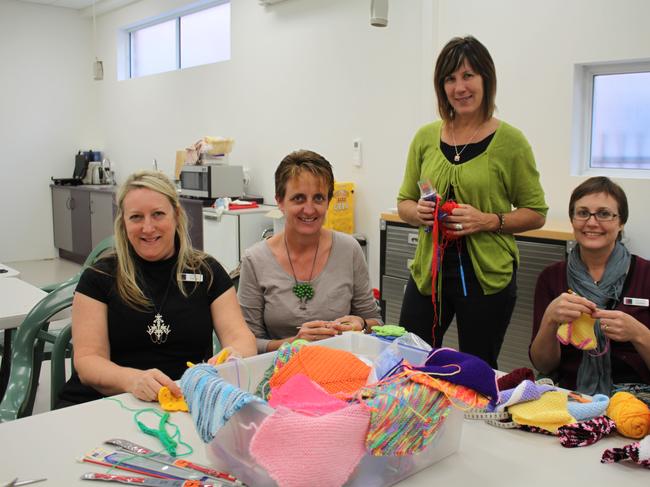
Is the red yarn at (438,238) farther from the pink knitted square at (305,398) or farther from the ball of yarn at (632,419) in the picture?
the pink knitted square at (305,398)

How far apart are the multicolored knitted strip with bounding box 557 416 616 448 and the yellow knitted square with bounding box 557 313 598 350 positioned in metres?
0.41

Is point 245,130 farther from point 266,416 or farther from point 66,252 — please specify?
point 266,416

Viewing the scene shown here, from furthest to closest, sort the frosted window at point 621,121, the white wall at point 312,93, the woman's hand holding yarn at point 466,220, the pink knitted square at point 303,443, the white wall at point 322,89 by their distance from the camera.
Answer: the white wall at point 312,93 < the white wall at point 322,89 < the frosted window at point 621,121 < the woman's hand holding yarn at point 466,220 < the pink knitted square at point 303,443

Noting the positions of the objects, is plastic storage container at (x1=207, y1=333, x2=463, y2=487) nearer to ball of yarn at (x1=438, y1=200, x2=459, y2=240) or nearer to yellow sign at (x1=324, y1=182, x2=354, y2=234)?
ball of yarn at (x1=438, y1=200, x2=459, y2=240)

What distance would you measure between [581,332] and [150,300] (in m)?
1.15

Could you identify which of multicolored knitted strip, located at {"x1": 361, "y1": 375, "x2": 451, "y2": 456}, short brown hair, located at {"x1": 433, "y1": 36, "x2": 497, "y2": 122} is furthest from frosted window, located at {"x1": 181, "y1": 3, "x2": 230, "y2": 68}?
multicolored knitted strip, located at {"x1": 361, "y1": 375, "x2": 451, "y2": 456}

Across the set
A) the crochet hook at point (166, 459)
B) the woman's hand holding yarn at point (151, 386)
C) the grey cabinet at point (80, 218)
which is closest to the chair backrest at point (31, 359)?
the woman's hand holding yarn at point (151, 386)

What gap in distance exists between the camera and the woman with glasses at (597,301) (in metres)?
1.64

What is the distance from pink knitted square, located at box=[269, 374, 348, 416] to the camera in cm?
93

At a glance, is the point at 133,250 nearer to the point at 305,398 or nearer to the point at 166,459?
the point at 166,459

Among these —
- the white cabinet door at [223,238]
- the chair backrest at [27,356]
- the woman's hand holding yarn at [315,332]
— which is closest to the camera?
the woman's hand holding yarn at [315,332]

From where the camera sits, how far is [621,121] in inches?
131

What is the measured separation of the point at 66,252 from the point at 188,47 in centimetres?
298

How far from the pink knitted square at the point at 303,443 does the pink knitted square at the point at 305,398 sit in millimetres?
28
